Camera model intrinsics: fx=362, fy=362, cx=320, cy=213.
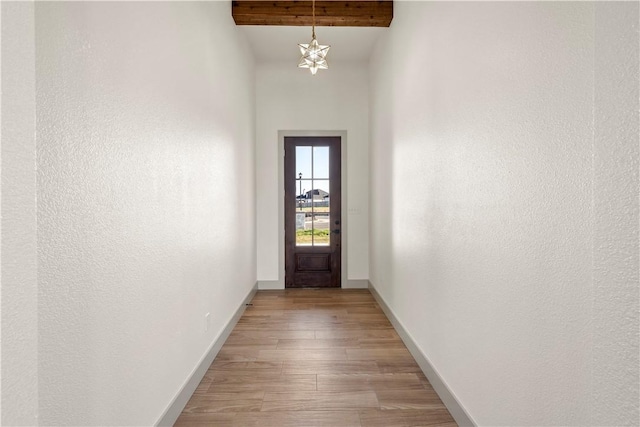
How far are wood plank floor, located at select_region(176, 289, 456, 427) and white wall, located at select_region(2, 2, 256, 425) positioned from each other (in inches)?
11.8

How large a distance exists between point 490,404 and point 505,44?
160 cm

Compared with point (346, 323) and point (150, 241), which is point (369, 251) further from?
point (150, 241)

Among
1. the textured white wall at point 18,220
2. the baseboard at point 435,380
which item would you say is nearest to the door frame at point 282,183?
the baseboard at point 435,380

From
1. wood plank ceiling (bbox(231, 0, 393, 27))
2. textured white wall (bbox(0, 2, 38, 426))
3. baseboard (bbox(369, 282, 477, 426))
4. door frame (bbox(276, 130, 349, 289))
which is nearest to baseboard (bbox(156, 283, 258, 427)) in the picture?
textured white wall (bbox(0, 2, 38, 426))

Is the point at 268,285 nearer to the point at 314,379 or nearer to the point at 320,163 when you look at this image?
the point at 320,163

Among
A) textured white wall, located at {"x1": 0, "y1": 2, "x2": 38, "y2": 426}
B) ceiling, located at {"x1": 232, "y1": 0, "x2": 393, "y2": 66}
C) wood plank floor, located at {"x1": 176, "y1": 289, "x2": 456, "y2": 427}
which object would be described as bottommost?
wood plank floor, located at {"x1": 176, "y1": 289, "x2": 456, "y2": 427}

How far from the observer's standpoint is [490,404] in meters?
1.67

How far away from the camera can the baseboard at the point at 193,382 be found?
2.00 metres

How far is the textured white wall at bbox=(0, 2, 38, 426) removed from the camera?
70 cm

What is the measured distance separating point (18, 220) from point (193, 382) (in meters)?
2.04

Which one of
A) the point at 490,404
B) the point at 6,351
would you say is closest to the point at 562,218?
the point at 490,404

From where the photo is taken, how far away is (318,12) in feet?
12.9

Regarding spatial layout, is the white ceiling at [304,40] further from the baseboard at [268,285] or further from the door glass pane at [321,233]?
the baseboard at [268,285]

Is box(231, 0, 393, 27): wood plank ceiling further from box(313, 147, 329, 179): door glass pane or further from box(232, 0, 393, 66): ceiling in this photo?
box(313, 147, 329, 179): door glass pane
